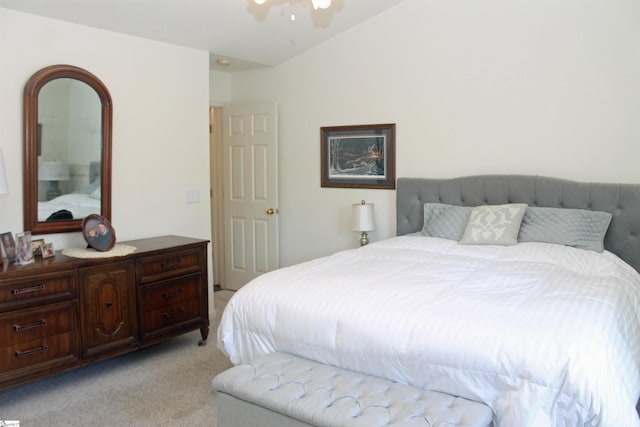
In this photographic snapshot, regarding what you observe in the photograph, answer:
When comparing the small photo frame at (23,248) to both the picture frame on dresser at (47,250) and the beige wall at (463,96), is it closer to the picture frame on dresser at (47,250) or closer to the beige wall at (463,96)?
the picture frame on dresser at (47,250)

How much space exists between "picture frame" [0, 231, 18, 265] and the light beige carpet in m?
0.83

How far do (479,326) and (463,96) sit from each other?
2630 millimetres

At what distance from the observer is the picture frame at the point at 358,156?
4.72 meters


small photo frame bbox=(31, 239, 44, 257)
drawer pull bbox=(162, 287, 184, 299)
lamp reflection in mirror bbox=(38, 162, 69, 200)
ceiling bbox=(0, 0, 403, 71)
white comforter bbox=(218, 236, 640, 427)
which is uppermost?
ceiling bbox=(0, 0, 403, 71)

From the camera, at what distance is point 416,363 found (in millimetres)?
2168

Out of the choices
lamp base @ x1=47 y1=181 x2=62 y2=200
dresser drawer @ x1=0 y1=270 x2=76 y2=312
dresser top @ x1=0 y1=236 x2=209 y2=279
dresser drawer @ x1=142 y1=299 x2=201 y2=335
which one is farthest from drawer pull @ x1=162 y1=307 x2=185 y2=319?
lamp base @ x1=47 y1=181 x2=62 y2=200

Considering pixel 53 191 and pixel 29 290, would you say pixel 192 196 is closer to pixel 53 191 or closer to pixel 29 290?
pixel 53 191

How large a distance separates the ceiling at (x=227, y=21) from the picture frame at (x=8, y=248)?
1.42 meters

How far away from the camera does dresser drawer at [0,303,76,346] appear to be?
295cm

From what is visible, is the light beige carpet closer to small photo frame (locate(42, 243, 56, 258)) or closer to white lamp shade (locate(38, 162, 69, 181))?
small photo frame (locate(42, 243, 56, 258))

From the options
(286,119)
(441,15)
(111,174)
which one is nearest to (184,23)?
(111,174)

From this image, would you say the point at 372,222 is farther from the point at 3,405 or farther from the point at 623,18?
the point at 3,405

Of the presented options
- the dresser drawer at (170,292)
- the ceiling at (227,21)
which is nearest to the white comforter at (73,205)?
the dresser drawer at (170,292)

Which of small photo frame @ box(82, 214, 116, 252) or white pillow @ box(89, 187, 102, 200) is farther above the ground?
white pillow @ box(89, 187, 102, 200)
